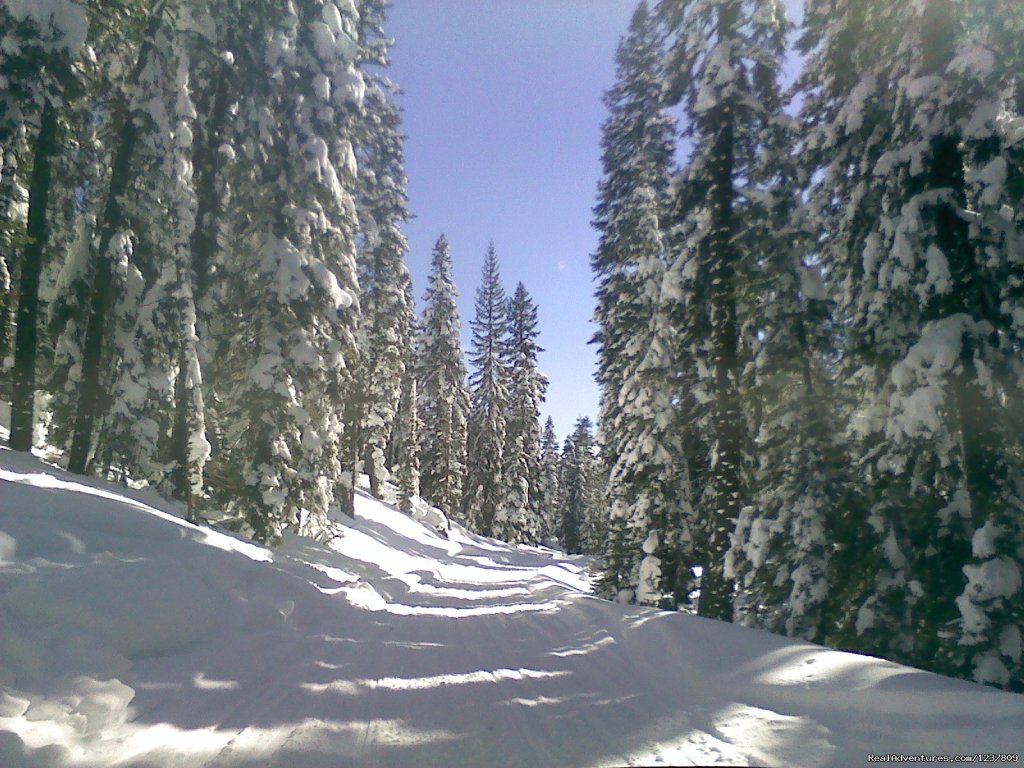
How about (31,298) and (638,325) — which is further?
(638,325)

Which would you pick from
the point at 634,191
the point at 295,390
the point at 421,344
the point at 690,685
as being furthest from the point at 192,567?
the point at 421,344

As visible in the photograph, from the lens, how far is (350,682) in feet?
20.0

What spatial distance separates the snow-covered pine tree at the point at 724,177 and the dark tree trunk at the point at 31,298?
13.9 metres

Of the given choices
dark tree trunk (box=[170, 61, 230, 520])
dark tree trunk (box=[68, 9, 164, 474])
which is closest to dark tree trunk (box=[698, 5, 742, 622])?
dark tree trunk (box=[170, 61, 230, 520])

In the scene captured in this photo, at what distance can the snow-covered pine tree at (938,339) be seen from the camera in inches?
304

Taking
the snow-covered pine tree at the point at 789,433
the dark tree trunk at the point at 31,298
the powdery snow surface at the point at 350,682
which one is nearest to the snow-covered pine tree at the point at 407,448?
the dark tree trunk at the point at 31,298

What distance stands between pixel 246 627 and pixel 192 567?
1.14 m

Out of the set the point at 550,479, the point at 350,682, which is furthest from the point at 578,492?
the point at 350,682

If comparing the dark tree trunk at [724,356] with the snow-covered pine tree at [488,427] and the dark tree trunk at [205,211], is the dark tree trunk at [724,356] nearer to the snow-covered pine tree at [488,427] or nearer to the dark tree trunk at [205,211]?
the dark tree trunk at [205,211]

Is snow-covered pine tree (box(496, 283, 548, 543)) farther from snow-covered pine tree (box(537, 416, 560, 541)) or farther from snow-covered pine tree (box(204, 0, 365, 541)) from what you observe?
snow-covered pine tree (box(204, 0, 365, 541))

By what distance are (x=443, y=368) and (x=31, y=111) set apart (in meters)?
31.3

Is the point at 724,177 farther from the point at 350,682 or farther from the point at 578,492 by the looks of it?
the point at 578,492

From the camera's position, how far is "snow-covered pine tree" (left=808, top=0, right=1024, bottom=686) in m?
7.73

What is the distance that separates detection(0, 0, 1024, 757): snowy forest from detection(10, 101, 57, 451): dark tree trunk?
63mm
